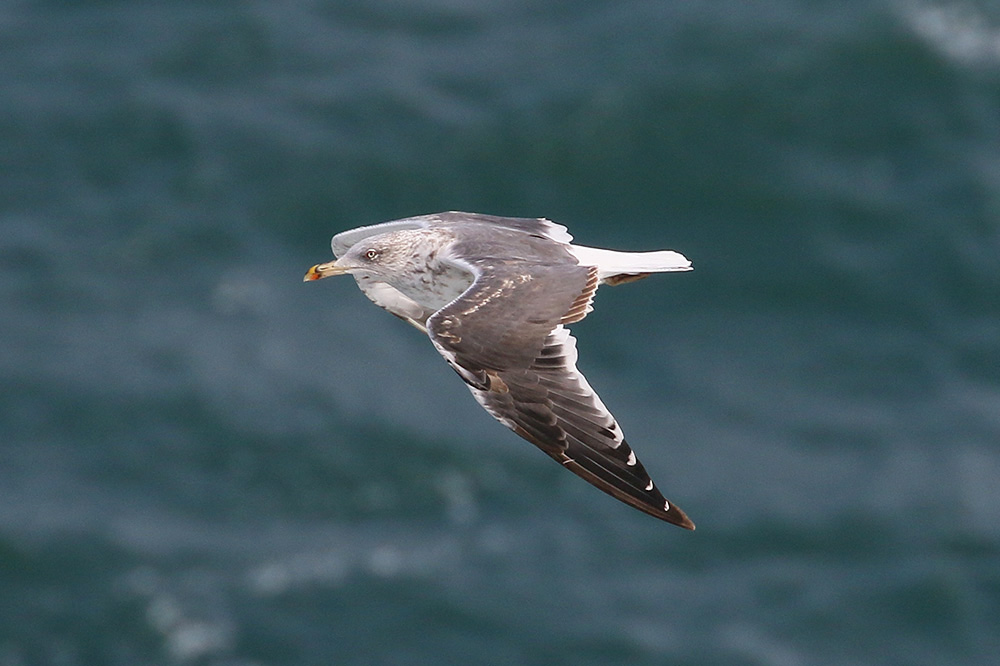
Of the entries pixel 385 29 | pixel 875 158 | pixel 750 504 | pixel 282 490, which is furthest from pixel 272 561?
pixel 875 158

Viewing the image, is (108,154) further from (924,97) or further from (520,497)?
(924,97)

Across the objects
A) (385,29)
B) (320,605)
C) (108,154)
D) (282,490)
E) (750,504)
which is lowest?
(320,605)

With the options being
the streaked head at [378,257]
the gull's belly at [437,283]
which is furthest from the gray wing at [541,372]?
the streaked head at [378,257]

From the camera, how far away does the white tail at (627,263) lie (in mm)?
19719

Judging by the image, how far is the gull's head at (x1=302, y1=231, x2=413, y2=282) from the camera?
2044 centimetres

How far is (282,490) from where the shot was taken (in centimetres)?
5203

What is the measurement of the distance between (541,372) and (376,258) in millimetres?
3749

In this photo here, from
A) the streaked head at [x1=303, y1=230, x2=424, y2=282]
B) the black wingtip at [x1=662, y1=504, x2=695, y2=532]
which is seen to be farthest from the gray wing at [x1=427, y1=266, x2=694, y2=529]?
the streaked head at [x1=303, y1=230, x2=424, y2=282]

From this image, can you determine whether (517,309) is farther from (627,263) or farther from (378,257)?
(378,257)

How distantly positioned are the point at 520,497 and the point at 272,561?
8.29 metres

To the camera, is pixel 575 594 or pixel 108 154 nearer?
pixel 575 594

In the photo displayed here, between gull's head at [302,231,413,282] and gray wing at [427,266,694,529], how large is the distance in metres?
1.86

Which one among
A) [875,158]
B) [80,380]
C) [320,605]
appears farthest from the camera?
[875,158]

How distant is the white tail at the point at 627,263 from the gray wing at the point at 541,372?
0.98 meters
